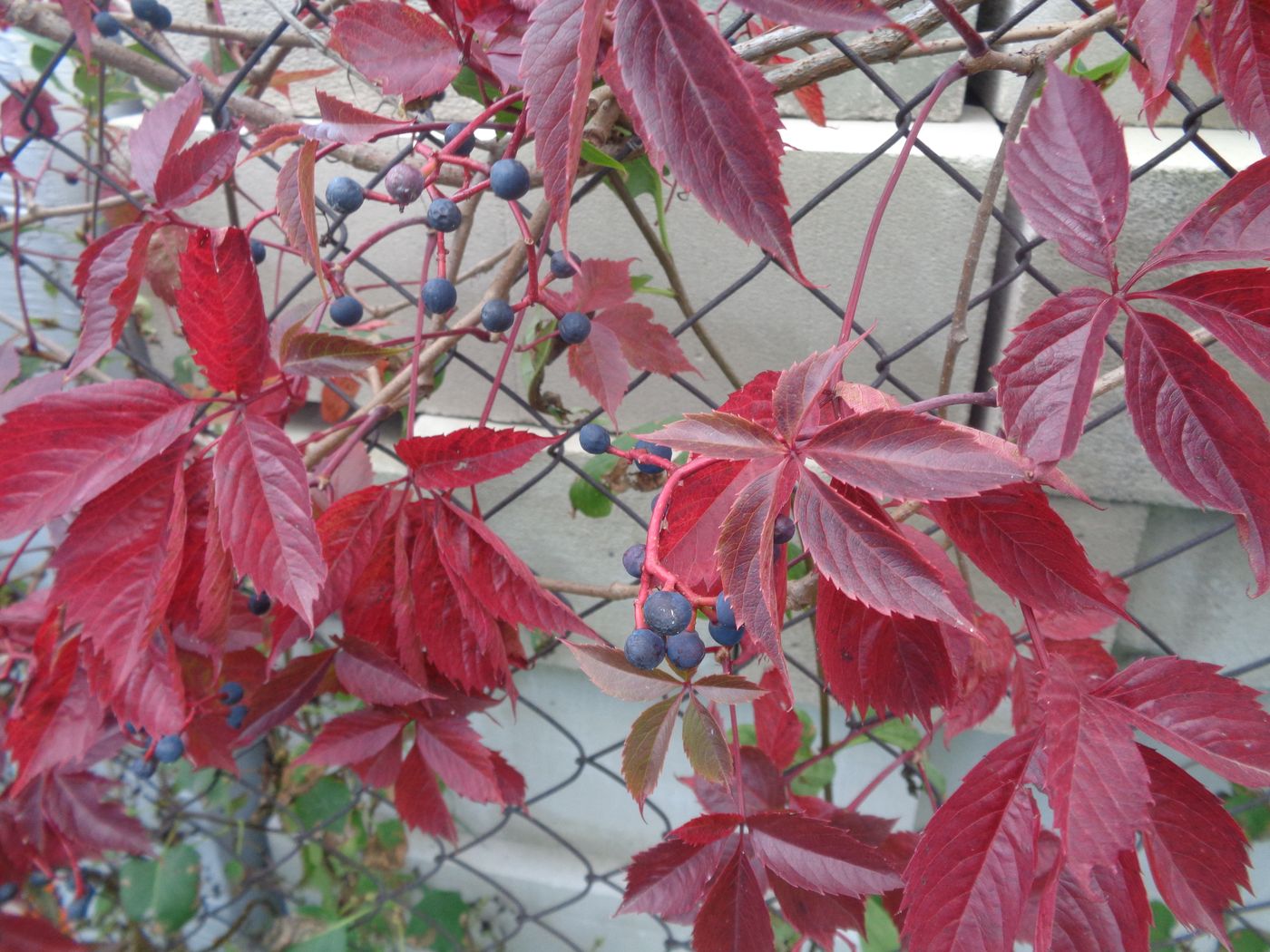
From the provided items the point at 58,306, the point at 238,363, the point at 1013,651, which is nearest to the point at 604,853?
the point at 1013,651

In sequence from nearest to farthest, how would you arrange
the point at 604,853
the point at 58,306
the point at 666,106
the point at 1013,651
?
1. the point at 666,106
2. the point at 1013,651
3. the point at 58,306
4. the point at 604,853

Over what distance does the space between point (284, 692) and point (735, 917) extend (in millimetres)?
450

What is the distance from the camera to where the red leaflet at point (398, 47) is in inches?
19.8

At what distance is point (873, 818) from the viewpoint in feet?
2.48

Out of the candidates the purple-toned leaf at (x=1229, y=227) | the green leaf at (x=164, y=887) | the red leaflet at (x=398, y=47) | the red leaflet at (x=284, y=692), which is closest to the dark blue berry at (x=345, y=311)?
the red leaflet at (x=398, y=47)

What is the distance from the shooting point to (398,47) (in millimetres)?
512

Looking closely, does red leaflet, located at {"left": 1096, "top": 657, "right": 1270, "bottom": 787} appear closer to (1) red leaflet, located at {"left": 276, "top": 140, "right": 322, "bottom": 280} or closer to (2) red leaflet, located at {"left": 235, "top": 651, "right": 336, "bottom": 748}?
(1) red leaflet, located at {"left": 276, "top": 140, "right": 322, "bottom": 280}

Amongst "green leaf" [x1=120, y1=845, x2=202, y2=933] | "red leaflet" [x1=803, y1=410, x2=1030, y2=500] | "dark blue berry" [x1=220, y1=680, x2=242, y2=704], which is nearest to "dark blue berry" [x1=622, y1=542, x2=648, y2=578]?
"red leaflet" [x1=803, y1=410, x2=1030, y2=500]

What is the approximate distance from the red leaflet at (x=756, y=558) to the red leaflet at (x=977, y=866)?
16 centimetres

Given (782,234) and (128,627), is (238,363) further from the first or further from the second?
(782,234)

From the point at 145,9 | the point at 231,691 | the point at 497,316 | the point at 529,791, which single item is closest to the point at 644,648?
the point at 497,316

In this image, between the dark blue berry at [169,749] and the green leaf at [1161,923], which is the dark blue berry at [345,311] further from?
the green leaf at [1161,923]

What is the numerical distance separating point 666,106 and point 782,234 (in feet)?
0.23

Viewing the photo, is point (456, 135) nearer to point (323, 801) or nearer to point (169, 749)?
point (169, 749)
